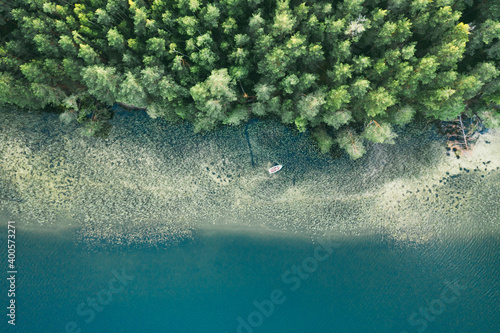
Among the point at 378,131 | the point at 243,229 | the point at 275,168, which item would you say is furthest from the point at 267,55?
the point at 243,229

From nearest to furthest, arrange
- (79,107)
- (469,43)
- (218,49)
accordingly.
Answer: (469,43) → (218,49) → (79,107)

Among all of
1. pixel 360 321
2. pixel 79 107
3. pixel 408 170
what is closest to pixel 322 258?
pixel 360 321

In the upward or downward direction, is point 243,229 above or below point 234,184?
below

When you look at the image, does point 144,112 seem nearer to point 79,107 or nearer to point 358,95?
point 79,107

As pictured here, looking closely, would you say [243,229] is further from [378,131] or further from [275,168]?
[378,131]

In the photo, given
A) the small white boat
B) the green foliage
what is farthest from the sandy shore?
the green foliage
